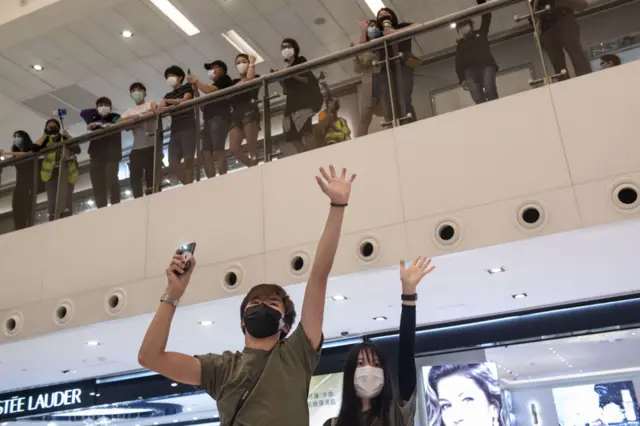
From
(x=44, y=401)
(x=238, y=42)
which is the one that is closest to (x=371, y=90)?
(x=238, y=42)

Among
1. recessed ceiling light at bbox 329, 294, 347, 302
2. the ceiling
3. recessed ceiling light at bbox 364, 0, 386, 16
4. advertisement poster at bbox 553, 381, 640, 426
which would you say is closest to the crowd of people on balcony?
the ceiling

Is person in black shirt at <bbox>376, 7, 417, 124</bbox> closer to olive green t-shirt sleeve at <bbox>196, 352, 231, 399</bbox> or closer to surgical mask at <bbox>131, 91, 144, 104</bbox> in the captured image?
surgical mask at <bbox>131, 91, 144, 104</bbox>

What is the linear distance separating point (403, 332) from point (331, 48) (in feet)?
24.5

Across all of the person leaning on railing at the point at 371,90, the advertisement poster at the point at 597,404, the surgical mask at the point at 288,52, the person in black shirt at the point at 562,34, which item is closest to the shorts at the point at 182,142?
the surgical mask at the point at 288,52

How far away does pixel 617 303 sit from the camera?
6.91 metres

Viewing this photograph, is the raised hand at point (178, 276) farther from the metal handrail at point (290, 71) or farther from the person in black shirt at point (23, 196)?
the person in black shirt at point (23, 196)

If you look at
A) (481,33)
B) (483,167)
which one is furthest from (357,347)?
(481,33)

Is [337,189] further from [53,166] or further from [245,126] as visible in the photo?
[53,166]

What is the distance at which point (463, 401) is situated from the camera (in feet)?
25.8

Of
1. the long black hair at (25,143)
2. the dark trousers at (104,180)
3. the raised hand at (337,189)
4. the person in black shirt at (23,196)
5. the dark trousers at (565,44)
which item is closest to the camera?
the raised hand at (337,189)

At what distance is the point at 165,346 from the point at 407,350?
3.44 feet

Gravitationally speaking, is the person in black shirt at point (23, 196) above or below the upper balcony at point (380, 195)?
above

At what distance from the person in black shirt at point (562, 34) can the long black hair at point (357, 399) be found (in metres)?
3.24

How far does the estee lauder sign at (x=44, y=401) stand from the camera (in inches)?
352
